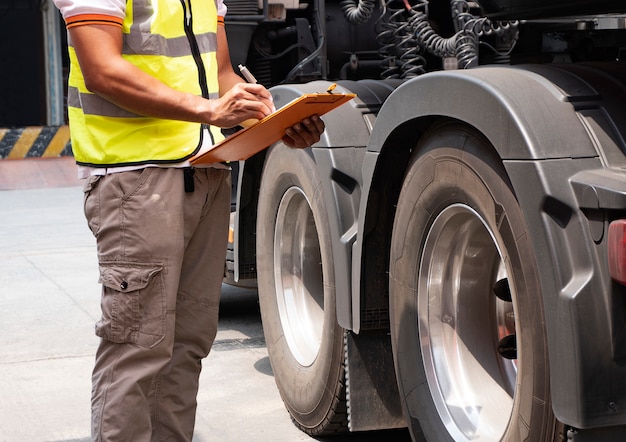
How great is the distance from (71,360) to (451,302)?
9.02 ft

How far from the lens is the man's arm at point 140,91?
2.60 m

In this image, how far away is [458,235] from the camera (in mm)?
3041

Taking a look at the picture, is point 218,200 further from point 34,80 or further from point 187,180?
point 34,80

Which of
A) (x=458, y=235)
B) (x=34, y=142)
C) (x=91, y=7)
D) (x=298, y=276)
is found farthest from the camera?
(x=34, y=142)

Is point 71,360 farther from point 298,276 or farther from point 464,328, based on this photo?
point 464,328

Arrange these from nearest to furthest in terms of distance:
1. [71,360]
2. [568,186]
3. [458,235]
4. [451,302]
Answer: [568,186] → [458,235] → [451,302] → [71,360]

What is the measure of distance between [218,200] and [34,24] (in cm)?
1711

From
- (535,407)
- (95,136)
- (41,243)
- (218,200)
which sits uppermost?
(95,136)

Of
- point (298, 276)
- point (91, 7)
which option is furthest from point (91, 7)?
point (298, 276)

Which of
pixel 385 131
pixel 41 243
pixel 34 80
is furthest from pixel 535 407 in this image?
pixel 34 80

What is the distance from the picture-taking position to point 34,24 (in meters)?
19.1

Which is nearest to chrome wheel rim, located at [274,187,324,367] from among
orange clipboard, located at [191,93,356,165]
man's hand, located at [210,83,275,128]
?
orange clipboard, located at [191,93,356,165]

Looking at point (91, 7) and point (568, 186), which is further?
point (91, 7)

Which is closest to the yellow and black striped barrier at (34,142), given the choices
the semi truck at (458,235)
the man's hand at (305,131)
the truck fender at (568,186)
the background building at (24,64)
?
the background building at (24,64)
